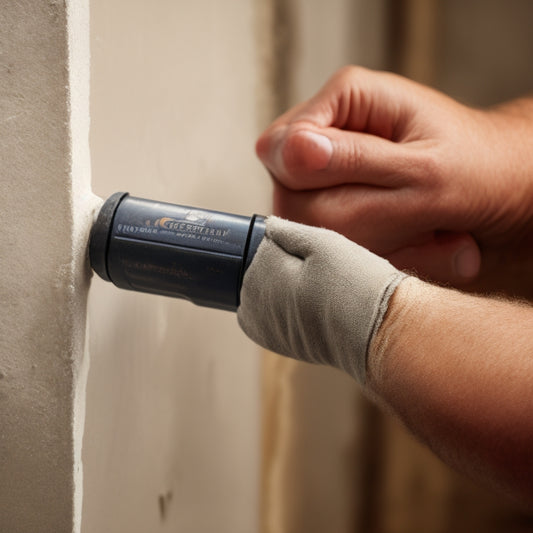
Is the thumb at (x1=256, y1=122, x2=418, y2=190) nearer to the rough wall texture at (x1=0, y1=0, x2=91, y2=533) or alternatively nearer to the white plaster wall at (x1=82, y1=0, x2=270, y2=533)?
the white plaster wall at (x1=82, y1=0, x2=270, y2=533)

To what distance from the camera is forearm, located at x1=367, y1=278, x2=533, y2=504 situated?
1.20 feet

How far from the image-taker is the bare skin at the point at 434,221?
381 millimetres

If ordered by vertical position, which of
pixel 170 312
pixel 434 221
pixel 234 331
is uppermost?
pixel 434 221

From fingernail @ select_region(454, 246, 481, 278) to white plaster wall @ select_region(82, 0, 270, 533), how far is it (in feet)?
1.34

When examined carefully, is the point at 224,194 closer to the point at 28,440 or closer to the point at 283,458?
the point at 28,440

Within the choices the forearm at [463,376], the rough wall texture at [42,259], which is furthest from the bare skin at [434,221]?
the rough wall texture at [42,259]

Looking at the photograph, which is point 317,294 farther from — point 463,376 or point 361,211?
point 361,211

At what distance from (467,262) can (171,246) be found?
51 centimetres

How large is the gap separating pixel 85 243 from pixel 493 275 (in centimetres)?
117

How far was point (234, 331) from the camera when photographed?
1117 millimetres

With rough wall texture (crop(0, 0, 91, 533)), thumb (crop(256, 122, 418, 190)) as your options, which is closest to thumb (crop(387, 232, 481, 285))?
thumb (crop(256, 122, 418, 190))

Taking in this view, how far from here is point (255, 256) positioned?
50cm

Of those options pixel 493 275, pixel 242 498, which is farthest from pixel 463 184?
pixel 242 498

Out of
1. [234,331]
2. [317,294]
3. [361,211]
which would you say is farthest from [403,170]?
[234,331]
